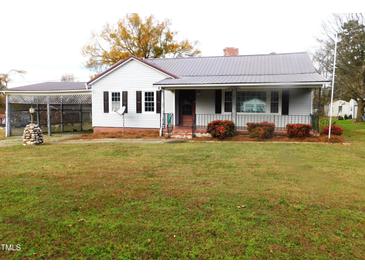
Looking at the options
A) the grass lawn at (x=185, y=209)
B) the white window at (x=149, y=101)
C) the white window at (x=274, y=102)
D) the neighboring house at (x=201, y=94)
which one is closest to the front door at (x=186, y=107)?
the neighboring house at (x=201, y=94)

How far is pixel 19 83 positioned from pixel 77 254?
149 ft

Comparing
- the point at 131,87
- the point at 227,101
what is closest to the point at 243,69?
the point at 227,101

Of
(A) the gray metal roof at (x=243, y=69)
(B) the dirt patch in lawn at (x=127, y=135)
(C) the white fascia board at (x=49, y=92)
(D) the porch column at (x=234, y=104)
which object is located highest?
(A) the gray metal roof at (x=243, y=69)

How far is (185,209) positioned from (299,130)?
1027 centimetres

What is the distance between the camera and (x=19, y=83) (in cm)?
4169

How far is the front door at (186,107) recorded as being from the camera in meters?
16.8

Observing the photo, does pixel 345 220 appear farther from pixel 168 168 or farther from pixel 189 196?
pixel 168 168

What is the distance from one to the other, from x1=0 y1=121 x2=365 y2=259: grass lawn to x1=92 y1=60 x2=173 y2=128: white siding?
8.65 meters

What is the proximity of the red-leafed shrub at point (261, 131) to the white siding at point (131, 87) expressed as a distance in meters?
5.39

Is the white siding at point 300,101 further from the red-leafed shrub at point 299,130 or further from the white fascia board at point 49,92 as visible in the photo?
the white fascia board at point 49,92

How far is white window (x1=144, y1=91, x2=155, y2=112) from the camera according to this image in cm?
1673

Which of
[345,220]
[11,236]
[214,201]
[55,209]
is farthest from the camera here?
[214,201]

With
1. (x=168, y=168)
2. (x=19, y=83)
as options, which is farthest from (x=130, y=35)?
(x=168, y=168)

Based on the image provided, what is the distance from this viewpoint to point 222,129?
44.7ft
